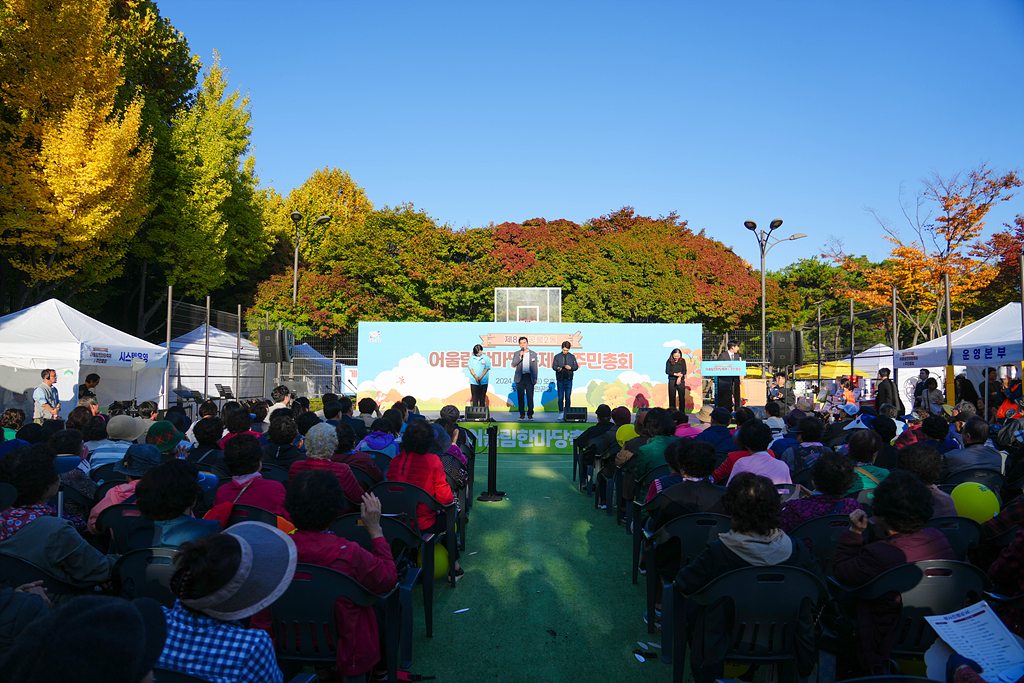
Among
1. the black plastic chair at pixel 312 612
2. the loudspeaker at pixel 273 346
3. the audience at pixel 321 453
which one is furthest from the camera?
the loudspeaker at pixel 273 346

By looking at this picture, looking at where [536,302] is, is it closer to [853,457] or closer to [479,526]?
[479,526]

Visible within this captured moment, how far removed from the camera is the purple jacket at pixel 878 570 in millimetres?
2264

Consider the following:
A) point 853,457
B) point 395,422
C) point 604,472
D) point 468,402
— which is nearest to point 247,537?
point 853,457

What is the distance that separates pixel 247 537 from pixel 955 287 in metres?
25.7

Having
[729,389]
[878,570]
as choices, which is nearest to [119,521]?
[878,570]

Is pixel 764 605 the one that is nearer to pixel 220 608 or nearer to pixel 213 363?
pixel 220 608

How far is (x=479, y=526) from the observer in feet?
18.6

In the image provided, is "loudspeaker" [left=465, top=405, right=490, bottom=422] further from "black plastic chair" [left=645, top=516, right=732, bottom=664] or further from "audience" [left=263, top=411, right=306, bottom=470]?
"black plastic chair" [left=645, top=516, right=732, bottom=664]

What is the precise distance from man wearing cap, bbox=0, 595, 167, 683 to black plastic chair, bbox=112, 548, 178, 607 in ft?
4.63

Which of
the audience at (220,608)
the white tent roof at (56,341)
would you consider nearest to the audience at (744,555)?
the audience at (220,608)

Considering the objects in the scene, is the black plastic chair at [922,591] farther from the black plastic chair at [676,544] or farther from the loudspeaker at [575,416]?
the loudspeaker at [575,416]

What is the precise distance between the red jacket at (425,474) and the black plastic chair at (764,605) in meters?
1.90

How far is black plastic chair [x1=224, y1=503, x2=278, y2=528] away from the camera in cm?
284

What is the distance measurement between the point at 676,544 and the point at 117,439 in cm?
423
